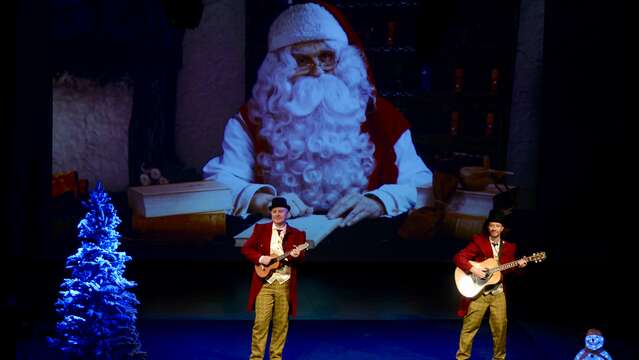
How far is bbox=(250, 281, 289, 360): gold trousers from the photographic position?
16.5ft

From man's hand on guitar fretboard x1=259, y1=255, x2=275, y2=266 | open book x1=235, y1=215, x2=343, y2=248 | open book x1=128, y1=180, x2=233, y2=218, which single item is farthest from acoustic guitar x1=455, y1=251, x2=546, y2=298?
open book x1=128, y1=180, x2=233, y2=218

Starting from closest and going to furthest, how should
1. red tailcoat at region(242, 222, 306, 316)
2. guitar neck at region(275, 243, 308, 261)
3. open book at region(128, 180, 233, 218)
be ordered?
guitar neck at region(275, 243, 308, 261) → red tailcoat at region(242, 222, 306, 316) → open book at region(128, 180, 233, 218)

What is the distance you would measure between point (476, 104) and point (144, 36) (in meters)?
2.99

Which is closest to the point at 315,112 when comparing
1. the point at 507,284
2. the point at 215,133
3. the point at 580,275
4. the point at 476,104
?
the point at 215,133

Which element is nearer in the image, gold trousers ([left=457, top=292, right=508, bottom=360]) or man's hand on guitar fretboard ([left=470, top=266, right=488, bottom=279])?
man's hand on guitar fretboard ([left=470, top=266, right=488, bottom=279])

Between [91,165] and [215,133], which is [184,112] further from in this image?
[91,165]

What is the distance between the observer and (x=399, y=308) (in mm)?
6676

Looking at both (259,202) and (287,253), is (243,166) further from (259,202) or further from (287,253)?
(287,253)

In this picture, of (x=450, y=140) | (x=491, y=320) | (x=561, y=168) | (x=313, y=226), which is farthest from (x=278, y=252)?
(x=561, y=168)

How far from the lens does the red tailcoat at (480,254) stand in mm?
4965

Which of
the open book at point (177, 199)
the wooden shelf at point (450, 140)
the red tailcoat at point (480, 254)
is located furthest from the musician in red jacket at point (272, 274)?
the wooden shelf at point (450, 140)

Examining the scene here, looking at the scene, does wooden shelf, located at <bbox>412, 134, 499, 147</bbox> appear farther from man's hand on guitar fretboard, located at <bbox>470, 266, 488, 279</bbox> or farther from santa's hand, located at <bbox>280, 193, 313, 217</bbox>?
man's hand on guitar fretboard, located at <bbox>470, 266, 488, 279</bbox>

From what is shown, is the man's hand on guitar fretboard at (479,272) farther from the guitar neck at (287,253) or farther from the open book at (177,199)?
the open book at (177,199)

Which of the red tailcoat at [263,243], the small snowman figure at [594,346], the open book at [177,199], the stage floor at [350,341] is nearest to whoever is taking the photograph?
the small snowman figure at [594,346]
